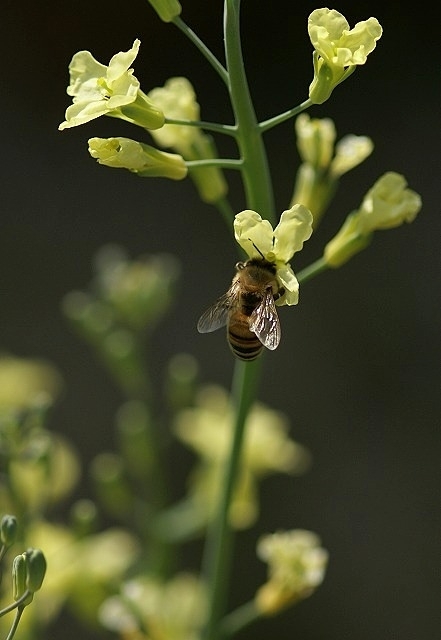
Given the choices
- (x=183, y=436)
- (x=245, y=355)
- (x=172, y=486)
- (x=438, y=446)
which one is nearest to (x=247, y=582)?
(x=172, y=486)

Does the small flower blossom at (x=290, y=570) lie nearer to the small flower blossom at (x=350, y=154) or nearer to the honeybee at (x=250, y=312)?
the honeybee at (x=250, y=312)

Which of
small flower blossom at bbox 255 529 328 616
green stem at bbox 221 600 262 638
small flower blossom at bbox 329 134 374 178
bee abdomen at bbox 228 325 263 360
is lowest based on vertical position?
green stem at bbox 221 600 262 638

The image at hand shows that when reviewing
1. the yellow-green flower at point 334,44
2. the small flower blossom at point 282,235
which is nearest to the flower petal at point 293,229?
the small flower blossom at point 282,235

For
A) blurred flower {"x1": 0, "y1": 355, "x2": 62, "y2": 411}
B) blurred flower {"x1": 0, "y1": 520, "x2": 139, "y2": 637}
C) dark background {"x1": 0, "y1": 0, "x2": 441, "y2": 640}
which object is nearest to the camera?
blurred flower {"x1": 0, "y1": 520, "x2": 139, "y2": 637}

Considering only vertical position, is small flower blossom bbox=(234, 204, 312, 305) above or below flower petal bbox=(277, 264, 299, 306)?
above

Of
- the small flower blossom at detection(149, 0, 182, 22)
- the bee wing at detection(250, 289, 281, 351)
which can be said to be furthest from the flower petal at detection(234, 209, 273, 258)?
the small flower blossom at detection(149, 0, 182, 22)

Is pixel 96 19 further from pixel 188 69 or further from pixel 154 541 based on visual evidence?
pixel 154 541

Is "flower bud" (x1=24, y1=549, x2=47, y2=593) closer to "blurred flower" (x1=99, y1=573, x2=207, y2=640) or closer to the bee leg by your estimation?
"blurred flower" (x1=99, y1=573, x2=207, y2=640)
